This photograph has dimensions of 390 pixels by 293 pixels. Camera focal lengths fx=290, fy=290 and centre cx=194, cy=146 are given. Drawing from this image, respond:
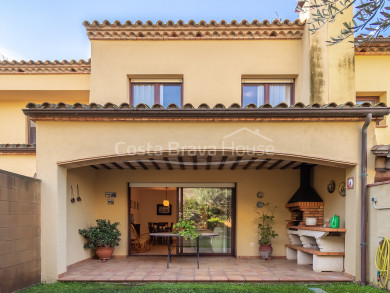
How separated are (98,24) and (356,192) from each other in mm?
8202

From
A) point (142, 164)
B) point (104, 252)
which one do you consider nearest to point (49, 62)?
point (142, 164)

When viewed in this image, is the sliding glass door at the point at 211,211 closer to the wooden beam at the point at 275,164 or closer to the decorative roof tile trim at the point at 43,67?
the wooden beam at the point at 275,164

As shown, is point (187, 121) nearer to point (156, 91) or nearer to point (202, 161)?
point (202, 161)

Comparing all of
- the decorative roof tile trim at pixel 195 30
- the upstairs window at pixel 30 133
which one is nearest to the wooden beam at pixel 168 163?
the decorative roof tile trim at pixel 195 30

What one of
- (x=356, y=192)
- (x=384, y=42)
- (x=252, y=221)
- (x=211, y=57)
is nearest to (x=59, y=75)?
(x=211, y=57)

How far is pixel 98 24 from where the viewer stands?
863 centimetres

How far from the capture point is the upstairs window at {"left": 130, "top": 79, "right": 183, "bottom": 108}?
882 cm

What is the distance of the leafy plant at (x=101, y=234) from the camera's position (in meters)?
7.90

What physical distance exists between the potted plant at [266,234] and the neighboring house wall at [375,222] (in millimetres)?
2976

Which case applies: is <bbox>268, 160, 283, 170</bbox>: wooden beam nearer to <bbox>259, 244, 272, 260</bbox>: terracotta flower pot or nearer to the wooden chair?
<bbox>259, 244, 272, 260</bbox>: terracotta flower pot

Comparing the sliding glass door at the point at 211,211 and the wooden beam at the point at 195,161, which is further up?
the wooden beam at the point at 195,161

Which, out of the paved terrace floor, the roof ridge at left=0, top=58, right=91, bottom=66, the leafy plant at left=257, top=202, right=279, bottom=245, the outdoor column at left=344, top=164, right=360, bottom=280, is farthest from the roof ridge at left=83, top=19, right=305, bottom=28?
the paved terrace floor

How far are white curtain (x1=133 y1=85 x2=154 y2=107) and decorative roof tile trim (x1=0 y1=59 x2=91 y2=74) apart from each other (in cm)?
200

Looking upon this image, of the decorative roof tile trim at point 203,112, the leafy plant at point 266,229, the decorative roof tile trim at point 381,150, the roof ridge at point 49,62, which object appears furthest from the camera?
the roof ridge at point 49,62
